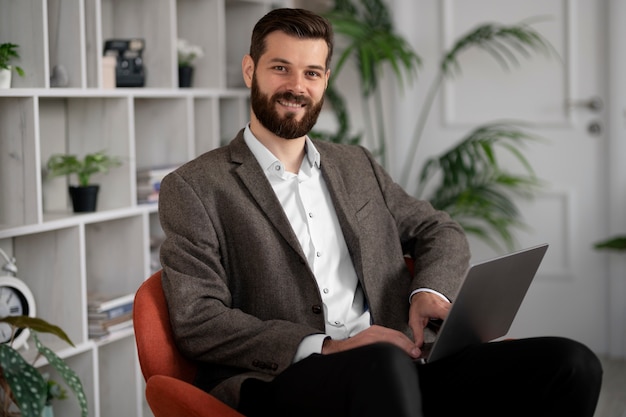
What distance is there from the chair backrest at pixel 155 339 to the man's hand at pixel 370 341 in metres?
0.33

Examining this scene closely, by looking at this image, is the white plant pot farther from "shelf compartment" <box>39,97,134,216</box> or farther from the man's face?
the man's face

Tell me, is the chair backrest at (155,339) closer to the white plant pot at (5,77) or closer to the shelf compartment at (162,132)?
the white plant pot at (5,77)

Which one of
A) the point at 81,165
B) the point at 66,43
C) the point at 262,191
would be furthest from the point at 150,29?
the point at 262,191

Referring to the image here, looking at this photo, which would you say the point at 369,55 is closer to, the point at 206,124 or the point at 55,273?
the point at 206,124

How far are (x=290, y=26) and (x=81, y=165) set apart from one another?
1.23 metres

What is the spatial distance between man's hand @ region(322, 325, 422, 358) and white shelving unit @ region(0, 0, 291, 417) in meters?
1.20

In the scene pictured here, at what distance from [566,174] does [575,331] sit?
69cm

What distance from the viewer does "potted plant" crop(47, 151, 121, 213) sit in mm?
3092

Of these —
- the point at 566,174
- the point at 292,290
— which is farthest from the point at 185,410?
the point at 566,174

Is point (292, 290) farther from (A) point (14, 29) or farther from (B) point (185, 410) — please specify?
(A) point (14, 29)

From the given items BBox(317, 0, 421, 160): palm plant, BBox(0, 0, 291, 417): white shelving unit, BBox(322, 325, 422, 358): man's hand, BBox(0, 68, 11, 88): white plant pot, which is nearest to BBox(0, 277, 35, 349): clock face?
BBox(0, 0, 291, 417): white shelving unit

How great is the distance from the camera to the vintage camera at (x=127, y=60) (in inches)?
129

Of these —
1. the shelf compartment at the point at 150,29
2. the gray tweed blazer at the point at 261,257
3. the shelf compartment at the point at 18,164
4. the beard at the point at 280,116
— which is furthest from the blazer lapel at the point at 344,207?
the shelf compartment at the point at 150,29

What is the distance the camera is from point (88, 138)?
3305 millimetres
